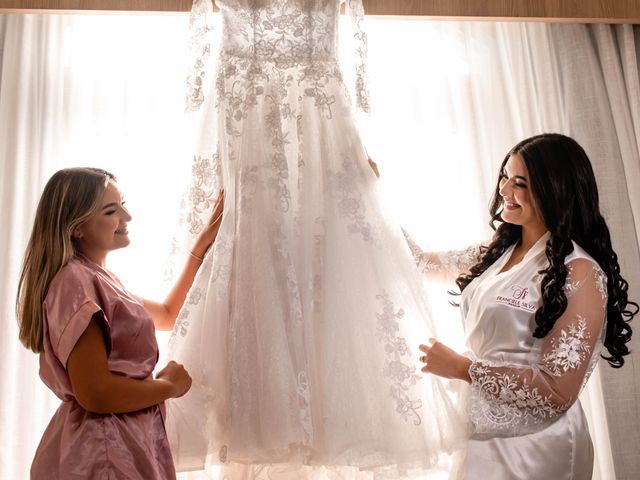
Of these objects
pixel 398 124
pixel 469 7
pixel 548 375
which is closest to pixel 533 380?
pixel 548 375

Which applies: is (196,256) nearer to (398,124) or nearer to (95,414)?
(95,414)

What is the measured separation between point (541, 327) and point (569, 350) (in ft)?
0.30

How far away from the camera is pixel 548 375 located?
1.85 m

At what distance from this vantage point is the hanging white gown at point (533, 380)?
6.04 feet

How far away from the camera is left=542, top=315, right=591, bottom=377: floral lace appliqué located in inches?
71.9

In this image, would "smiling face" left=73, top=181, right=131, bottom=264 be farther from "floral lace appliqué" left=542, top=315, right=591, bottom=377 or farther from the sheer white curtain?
"floral lace appliqué" left=542, top=315, right=591, bottom=377

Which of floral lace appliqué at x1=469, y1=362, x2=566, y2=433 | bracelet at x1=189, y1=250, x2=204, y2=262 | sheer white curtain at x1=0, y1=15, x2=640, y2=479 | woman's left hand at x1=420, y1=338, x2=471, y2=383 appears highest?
sheer white curtain at x1=0, y1=15, x2=640, y2=479

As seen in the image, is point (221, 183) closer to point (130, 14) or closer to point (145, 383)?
point (145, 383)

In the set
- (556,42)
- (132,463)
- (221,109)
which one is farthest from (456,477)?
(556,42)

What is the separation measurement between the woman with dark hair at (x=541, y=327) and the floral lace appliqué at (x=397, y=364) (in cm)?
6

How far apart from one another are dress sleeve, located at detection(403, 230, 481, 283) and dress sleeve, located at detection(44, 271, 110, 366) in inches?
40.7

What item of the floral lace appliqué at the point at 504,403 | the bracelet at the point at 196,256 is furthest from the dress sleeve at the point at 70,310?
the floral lace appliqué at the point at 504,403

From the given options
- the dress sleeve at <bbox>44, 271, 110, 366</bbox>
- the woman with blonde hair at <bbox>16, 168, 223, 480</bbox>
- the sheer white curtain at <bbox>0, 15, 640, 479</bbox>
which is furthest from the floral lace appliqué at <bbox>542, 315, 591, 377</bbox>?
the dress sleeve at <bbox>44, 271, 110, 366</bbox>

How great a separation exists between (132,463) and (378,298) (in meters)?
0.74
